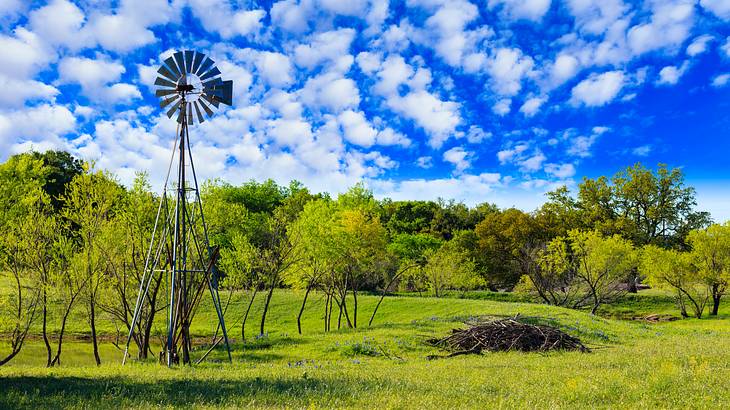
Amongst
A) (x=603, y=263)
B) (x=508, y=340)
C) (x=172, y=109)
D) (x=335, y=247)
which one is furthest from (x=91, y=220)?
(x=603, y=263)

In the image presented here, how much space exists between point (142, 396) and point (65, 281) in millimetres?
A: 22620

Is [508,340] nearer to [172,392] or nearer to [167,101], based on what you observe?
[172,392]

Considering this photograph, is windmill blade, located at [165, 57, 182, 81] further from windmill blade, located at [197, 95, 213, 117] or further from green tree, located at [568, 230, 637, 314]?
green tree, located at [568, 230, 637, 314]

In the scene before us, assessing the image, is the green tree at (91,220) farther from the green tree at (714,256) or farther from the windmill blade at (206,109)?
the green tree at (714,256)

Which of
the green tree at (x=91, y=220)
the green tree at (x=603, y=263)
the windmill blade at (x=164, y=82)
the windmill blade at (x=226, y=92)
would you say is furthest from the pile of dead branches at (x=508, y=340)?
the green tree at (x=603, y=263)

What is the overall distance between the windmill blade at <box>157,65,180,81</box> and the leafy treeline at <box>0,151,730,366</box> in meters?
7.91

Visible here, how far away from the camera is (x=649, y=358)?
53.1ft

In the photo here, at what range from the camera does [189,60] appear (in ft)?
71.1

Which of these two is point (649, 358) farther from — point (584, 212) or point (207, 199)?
point (584, 212)

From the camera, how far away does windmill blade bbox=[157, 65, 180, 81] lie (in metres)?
21.8

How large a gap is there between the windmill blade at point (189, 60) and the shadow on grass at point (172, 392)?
45.4 ft

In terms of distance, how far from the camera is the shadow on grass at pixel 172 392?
31.1 ft

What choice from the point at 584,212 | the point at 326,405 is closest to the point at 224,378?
the point at 326,405

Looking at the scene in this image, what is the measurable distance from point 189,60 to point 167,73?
47.8 inches
